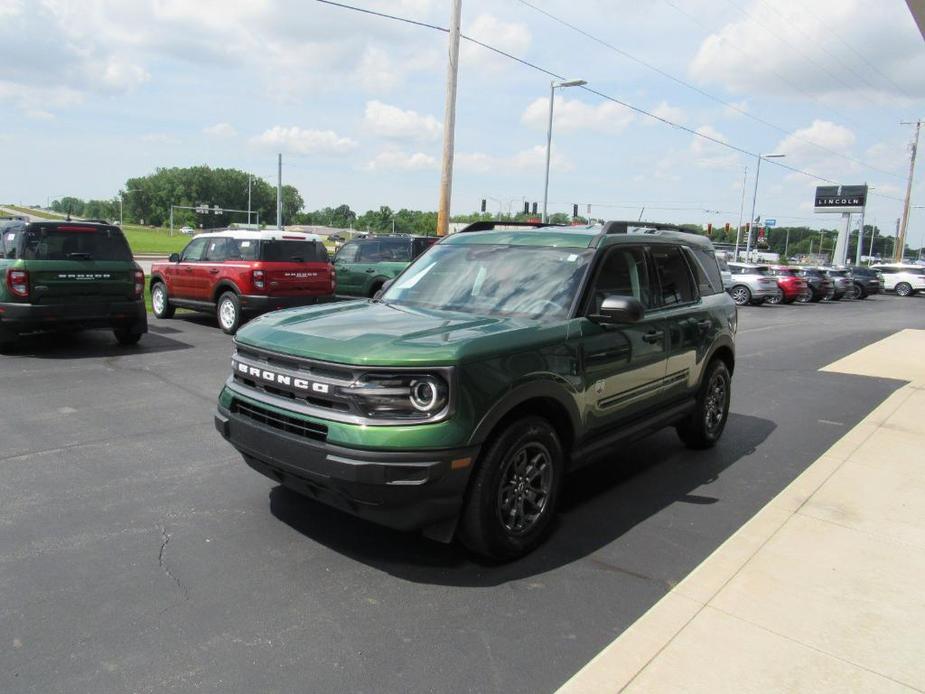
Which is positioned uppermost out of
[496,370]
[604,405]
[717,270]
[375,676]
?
[717,270]

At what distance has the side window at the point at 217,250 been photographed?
41.5 ft

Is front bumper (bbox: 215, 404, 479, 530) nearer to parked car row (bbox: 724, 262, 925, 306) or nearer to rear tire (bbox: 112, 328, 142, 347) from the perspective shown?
rear tire (bbox: 112, 328, 142, 347)

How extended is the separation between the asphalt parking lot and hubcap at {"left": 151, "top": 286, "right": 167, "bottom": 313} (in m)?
7.63

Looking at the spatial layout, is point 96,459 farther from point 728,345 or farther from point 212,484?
point 728,345

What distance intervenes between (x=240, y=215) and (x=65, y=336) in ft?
555

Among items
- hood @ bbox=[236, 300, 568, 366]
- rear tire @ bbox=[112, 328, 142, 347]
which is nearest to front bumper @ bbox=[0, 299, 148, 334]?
rear tire @ bbox=[112, 328, 142, 347]

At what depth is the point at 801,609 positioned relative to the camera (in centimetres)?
333

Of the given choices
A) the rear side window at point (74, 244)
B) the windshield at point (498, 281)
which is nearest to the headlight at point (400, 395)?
the windshield at point (498, 281)

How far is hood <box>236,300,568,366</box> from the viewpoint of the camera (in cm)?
333

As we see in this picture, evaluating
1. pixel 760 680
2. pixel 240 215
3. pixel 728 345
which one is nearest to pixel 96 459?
pixel 760 680

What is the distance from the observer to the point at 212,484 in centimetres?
470

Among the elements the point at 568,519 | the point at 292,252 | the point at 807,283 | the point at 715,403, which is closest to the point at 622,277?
the point at 568,519

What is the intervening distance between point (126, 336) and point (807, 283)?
2976 centimetres

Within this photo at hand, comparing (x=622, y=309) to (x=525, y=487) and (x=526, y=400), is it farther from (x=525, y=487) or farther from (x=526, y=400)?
(x=525, y=487)
